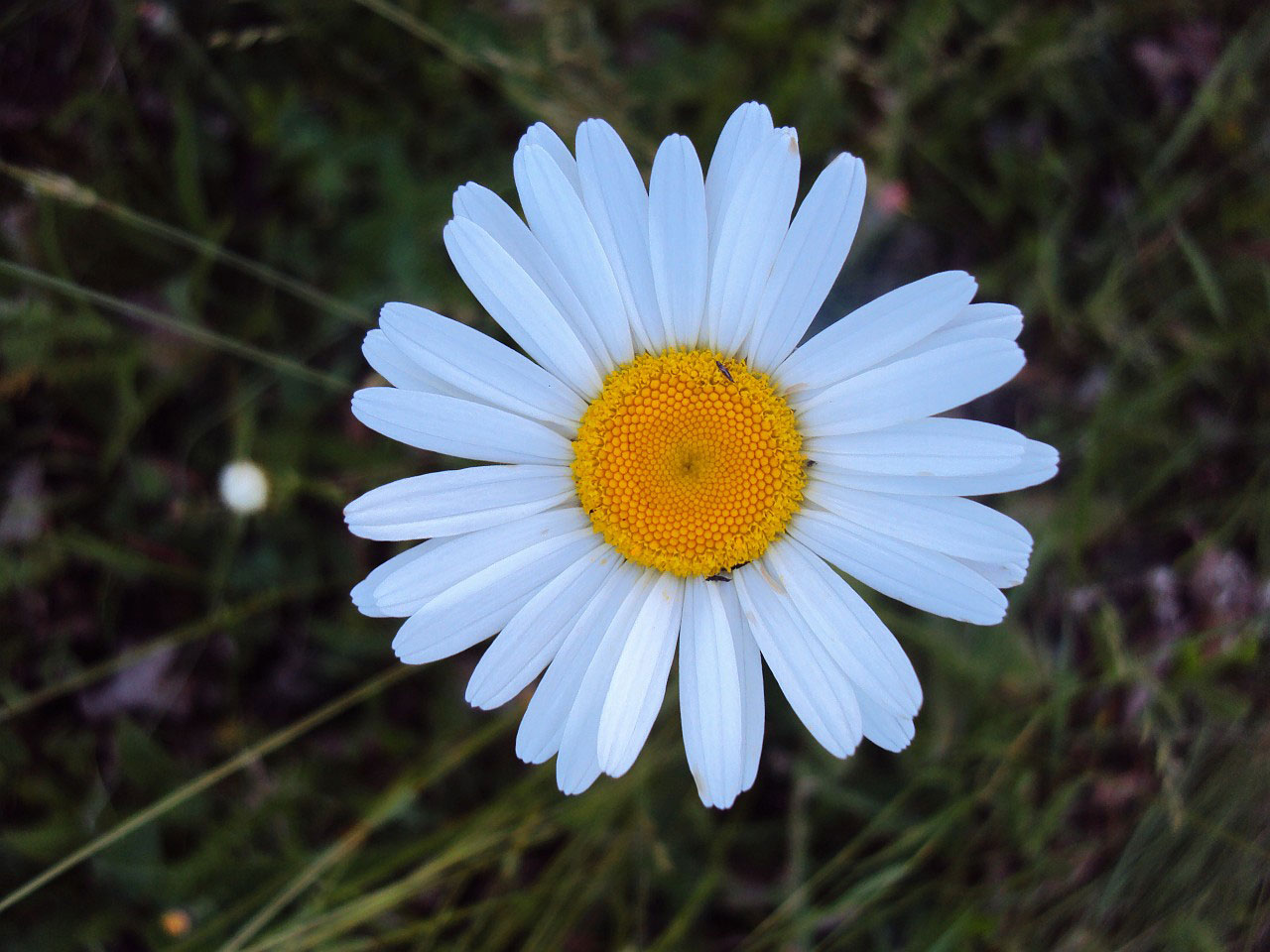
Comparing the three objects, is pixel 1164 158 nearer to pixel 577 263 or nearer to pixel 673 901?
pixel 577 263

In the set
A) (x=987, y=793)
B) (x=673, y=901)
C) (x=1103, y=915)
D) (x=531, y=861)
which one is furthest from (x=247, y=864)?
(x=1103, y=915)

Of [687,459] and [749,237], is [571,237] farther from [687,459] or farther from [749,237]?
[687,459]

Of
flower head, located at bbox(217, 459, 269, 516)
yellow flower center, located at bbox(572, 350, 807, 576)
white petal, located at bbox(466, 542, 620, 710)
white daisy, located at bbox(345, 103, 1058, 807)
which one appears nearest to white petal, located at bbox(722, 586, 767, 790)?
white daisy, located at bbox(345, 103, 1058, 807)

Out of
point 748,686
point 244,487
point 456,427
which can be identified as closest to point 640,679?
point 748,686

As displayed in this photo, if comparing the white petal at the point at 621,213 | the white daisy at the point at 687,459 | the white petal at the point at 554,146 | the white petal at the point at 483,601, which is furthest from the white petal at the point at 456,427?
the white petal at the point at 554,146

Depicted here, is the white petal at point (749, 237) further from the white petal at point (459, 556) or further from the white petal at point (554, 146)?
the white petal at point (459, 556)
